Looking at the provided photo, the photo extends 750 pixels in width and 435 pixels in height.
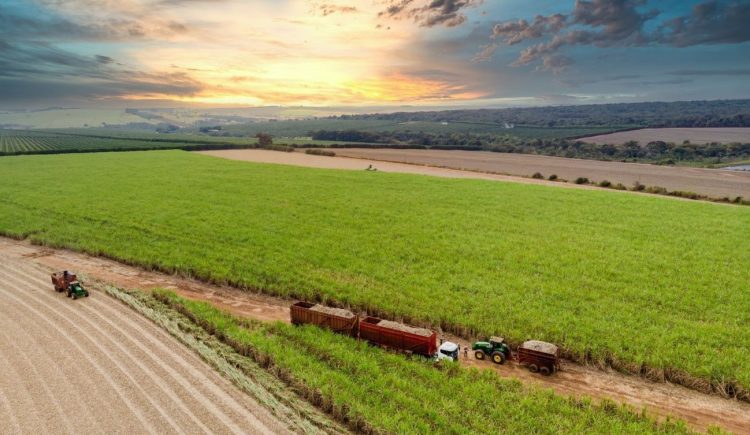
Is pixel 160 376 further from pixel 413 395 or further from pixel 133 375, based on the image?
pixel 413 395

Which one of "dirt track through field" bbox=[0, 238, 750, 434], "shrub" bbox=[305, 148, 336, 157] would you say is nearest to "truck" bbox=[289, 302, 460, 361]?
"dirt track through field" bbox=[0, 238, 750, 434]

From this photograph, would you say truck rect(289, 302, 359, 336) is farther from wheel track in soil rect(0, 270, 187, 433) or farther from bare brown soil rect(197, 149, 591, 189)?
bare brown soil rect(197, 149, 591, 189)

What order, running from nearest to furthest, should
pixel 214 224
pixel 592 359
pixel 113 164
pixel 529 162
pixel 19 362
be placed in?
pixel 19 362 → pixel 592 359 → pixel 214 224 → pixel 113 164 → pixel 529 162

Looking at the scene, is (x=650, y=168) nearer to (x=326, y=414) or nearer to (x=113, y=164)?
(x=326, y=414)

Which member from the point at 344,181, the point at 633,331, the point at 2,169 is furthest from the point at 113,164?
the point at 633,331

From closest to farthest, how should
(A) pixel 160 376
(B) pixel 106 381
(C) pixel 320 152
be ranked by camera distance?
(B) pixel 106 381 < (A) pixel 160 376 < (C) pixel 320 152

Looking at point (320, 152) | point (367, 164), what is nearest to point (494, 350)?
point (367, 164)
